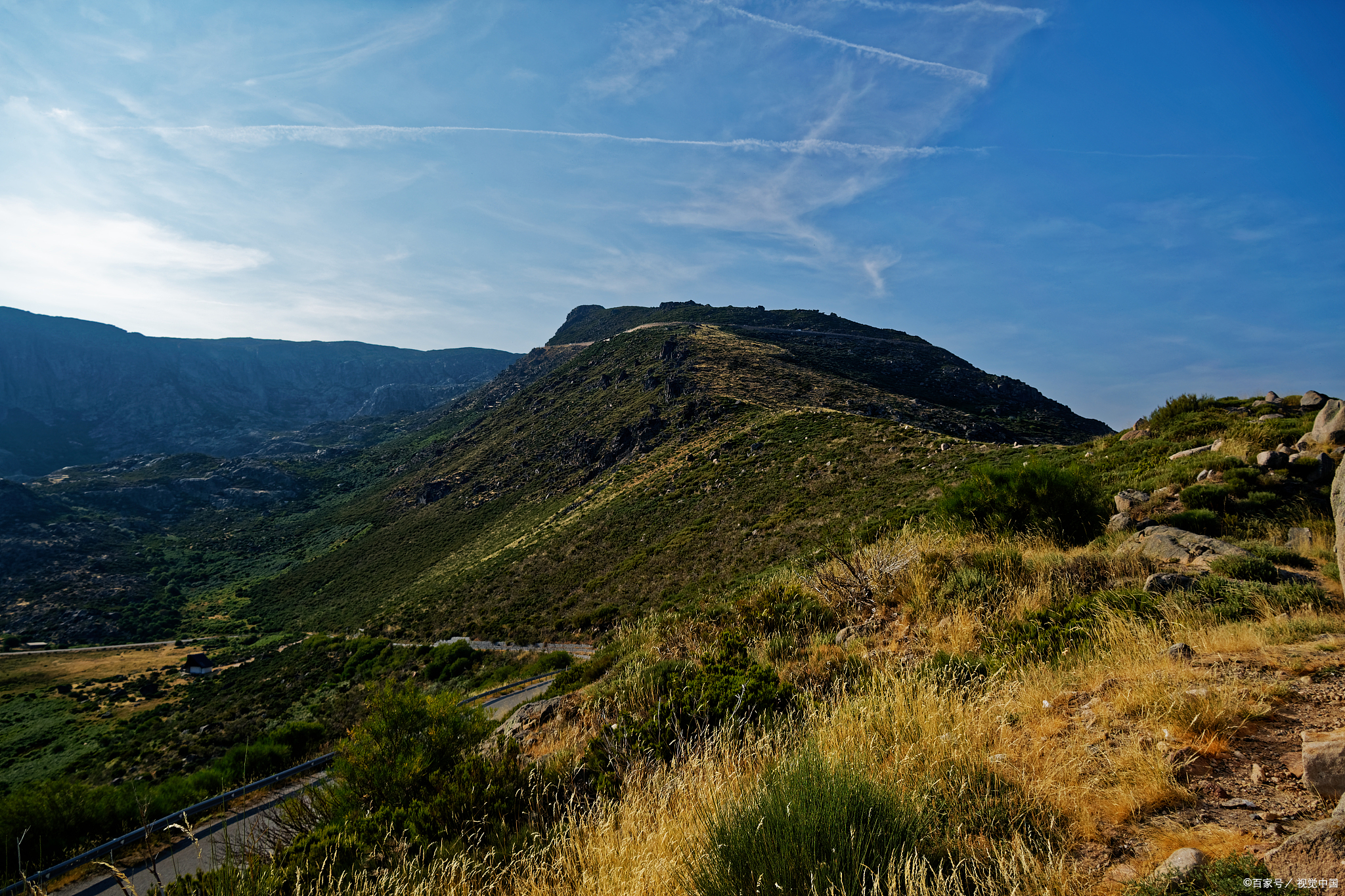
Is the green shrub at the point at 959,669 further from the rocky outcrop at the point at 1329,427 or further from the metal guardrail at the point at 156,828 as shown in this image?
the rocky outcrop at the point at 1329,427

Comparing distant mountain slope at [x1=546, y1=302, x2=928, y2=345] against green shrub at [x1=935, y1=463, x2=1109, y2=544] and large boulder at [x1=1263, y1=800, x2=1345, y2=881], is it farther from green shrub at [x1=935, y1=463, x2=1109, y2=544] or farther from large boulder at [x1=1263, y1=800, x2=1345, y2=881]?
large boulder at [x1=1263, y1=800, x2=1345, y2=881]

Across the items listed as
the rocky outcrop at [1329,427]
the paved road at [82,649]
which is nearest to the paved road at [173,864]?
the rocky outcrop at [1329,427]

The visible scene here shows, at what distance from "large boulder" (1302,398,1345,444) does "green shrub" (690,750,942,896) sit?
13385 millimetres

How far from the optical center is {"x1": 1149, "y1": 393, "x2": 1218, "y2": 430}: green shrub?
1739cm

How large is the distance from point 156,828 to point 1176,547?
1755 centimetres

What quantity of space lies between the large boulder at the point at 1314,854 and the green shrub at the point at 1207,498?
31.9 ft

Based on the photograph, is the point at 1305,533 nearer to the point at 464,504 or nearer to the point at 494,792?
the point at 494,792

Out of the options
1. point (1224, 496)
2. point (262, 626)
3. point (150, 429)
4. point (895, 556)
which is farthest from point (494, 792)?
point (150, 429)

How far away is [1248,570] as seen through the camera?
6188 mm

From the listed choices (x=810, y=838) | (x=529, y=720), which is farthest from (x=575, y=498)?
(x=810, y=838)

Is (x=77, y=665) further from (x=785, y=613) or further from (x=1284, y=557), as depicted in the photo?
(x=1284, y=557)

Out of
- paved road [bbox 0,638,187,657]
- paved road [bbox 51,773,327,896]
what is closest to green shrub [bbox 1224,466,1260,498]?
paved road [bbox 51,773,327,896]

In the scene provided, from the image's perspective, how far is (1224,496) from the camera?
372 inches

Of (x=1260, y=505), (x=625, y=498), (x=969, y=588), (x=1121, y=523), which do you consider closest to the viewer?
(x=969, y=588)
